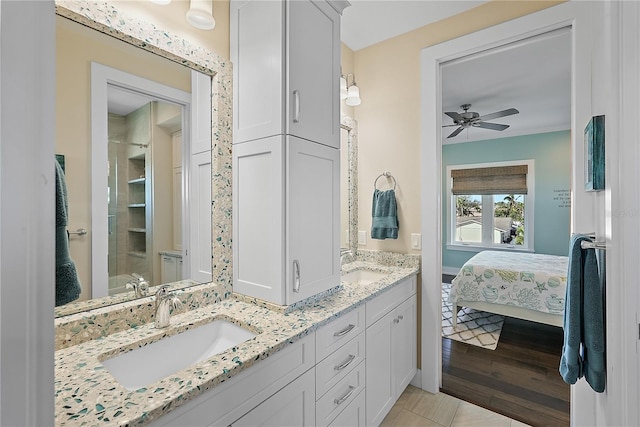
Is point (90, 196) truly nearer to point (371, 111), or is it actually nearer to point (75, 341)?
point (75, 341)

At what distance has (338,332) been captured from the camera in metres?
1.41

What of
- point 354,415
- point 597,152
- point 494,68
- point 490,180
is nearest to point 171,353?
point 354,415

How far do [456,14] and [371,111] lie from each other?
0.85 m

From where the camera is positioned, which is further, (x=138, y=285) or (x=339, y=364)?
(x=339, y=364)

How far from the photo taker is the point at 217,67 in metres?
1.51

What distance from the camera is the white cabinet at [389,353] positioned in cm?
169

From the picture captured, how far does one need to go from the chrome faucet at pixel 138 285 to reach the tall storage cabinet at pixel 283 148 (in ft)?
1.36

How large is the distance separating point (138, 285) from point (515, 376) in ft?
8.94

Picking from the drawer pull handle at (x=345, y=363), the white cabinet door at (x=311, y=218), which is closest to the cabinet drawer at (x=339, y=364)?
the drawer pull handle at (x=345, y=363)

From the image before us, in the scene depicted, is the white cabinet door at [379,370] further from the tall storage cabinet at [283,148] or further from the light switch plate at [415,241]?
the light switch plate at [415,241]

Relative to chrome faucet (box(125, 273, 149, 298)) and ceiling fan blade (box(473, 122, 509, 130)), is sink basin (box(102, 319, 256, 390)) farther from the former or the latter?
ceiling fan blade (box(473, 122, 509, 130))

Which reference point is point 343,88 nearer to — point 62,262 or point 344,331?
point 344,331

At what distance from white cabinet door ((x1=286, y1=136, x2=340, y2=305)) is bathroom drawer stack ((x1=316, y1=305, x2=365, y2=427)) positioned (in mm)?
217

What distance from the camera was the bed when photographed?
9.46 ft
